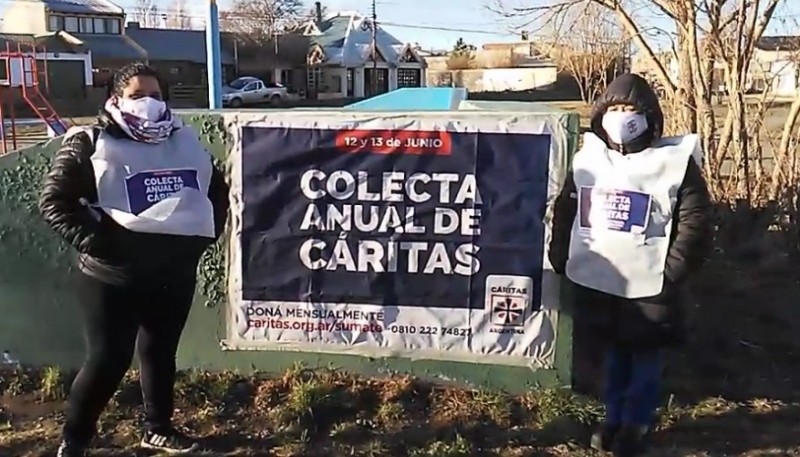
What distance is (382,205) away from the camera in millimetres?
4633

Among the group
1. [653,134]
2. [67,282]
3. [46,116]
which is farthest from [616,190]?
[46,116]

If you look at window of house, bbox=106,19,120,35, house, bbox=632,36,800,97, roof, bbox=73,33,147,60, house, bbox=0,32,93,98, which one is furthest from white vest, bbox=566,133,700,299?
window of house, bbox=106,19,120,35

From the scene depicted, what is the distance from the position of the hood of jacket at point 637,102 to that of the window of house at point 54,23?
53097 millimetres

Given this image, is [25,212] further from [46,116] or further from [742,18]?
[46,116]

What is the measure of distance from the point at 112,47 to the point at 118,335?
50.2m

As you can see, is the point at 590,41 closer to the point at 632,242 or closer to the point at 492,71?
the point at 632,242

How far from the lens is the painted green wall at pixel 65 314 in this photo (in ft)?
15.5

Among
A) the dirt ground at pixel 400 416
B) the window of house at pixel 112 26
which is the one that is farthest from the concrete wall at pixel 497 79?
the dirt ground at pixel 400 416

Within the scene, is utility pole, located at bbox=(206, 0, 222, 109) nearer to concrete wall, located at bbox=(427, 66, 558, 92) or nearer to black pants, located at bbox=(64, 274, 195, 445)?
black pants, located at bbox=(64, 274, 195, 445)

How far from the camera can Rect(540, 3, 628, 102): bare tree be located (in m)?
9.74

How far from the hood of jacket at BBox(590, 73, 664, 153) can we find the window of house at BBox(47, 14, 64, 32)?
5310 cm

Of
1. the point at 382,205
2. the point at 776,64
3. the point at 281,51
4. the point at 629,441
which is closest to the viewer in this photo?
the point at 629,441

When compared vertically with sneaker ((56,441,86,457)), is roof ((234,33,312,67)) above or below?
above

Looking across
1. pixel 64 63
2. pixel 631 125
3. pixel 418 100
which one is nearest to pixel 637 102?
pixel 631 125
